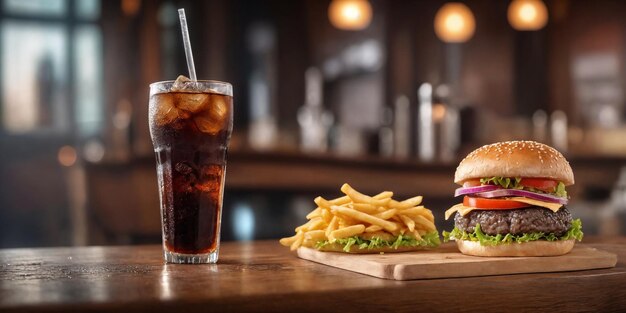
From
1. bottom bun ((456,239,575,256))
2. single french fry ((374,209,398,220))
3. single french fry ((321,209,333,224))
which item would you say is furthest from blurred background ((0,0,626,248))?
bottom bun ((456,239,575,256))

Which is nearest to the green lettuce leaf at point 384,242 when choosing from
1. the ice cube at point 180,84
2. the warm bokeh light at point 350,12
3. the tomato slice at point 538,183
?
the tomato slice at point 538,183

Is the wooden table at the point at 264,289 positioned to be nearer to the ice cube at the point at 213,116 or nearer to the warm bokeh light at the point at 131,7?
the ice cube at the point at 213,116

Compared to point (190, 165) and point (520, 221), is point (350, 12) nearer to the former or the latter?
point (520, 221)

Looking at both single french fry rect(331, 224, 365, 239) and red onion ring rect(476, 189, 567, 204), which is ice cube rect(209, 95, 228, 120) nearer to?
single french fry rect(331, 224, 365, 239)

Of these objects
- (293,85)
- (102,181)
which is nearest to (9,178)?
(102,181)

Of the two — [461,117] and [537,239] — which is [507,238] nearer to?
[537,239]

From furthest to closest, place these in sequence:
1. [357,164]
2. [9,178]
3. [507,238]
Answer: [9,178] → [357,164] → [507,238]
